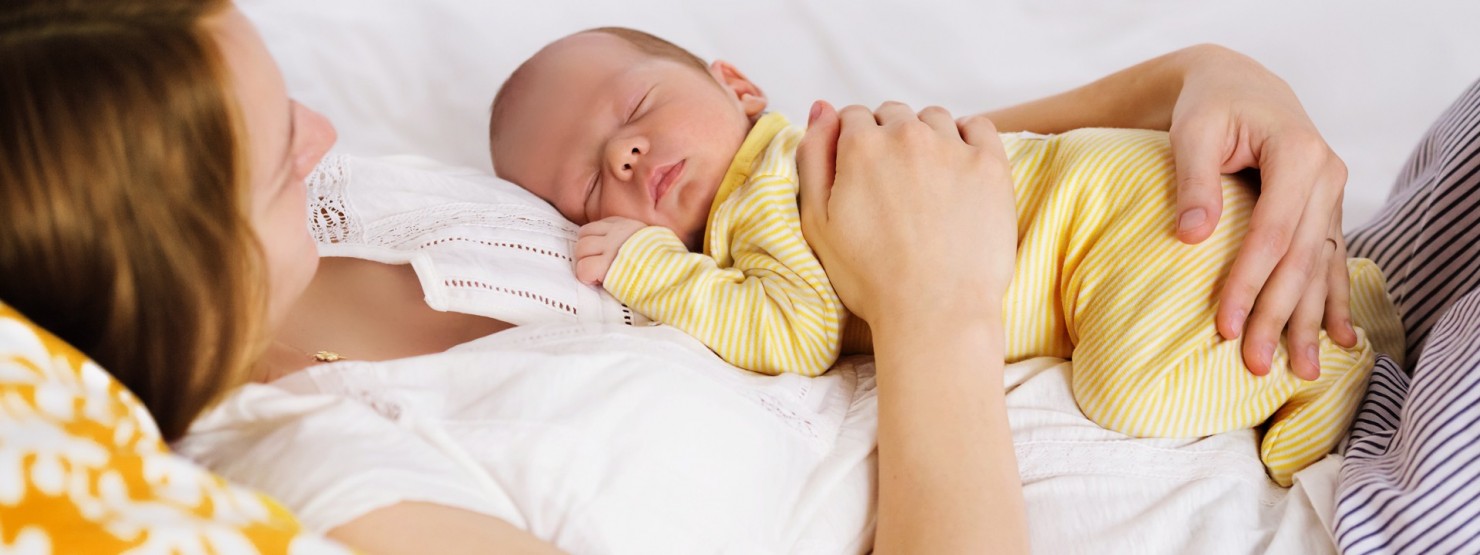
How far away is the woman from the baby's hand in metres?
0.14

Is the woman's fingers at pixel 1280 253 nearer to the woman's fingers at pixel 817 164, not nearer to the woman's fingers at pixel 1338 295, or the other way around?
the woman's fingers at pixel 1338 295

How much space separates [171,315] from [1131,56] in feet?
6.03

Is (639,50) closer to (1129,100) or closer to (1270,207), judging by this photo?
(1129,100)

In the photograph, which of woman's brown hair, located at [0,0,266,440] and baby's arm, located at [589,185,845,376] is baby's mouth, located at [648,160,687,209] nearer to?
baby's arm, located at [589,185,845,376]

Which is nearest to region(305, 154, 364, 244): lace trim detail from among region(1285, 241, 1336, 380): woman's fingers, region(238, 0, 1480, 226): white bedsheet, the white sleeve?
the white sleeve

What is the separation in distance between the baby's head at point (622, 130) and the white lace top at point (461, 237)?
0.22 feet

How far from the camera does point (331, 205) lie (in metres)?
1.33

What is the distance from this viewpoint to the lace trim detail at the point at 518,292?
1.15 metres

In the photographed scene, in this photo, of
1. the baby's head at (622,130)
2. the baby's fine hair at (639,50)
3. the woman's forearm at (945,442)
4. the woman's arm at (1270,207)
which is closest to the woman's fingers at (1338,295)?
the woman's arm at (1270,207)

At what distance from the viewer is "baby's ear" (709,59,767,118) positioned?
1.58m

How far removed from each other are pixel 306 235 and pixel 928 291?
0.56 m

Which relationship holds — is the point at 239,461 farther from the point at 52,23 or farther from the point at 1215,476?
the point at 1215,476

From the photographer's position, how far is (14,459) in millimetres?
559

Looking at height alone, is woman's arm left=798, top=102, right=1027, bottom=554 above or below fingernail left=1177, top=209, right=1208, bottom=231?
below
